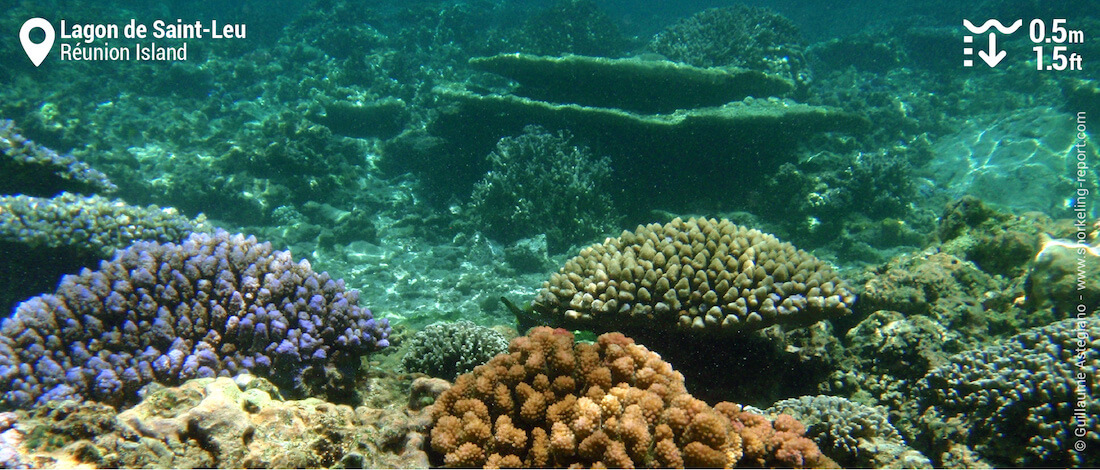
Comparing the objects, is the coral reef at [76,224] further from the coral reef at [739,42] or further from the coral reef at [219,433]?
the coral reef at [739,42]

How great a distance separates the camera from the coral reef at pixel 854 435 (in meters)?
3.17

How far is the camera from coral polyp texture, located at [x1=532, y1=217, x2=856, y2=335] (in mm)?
3973

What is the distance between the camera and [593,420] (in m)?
2.50

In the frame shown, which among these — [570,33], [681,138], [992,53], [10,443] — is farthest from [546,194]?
[992,53]

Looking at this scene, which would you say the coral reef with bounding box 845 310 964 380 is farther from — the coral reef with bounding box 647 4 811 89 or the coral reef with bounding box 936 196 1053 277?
the coral reef with bounding box 647 4 811 89

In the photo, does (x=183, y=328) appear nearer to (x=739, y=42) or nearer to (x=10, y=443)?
(x=10, y=443)

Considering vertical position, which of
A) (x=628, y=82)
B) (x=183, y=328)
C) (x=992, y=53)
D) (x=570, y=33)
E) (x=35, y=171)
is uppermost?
(x=570, y=33)

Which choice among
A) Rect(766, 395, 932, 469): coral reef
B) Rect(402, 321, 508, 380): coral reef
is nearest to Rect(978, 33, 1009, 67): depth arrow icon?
Rect(766, 395, 932, 469): coral reef

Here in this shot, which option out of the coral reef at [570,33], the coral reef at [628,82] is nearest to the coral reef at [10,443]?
the coral reef at [628,82]

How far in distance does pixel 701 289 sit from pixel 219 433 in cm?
347

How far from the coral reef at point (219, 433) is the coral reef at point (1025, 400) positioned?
3.76m

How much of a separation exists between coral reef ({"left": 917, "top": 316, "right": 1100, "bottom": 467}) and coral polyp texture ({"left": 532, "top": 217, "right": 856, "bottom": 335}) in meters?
0.90

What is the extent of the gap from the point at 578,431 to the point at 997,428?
3.05 meters

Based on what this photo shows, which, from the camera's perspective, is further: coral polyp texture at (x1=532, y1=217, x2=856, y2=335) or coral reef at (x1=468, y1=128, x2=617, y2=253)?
coral reef at (x1=468, y1=128, x2=617, y2=253)
